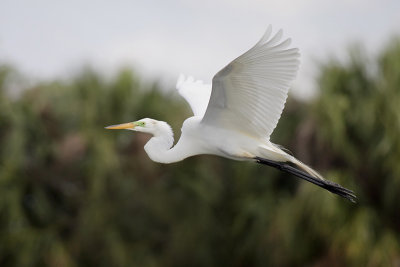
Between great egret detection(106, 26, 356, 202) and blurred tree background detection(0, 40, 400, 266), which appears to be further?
blurred tree background detection(0, 40, 400, 266)

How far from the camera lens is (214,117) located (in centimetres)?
421

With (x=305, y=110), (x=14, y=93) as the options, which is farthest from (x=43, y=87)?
(x=305, y=110)

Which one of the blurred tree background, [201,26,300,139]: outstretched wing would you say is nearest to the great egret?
[201,26,300,139]: outstretched wing

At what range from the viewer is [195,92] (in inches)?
202

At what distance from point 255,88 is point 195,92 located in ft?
3.91

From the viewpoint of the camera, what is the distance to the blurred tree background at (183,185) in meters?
7.95

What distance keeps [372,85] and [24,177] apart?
4.14 meters

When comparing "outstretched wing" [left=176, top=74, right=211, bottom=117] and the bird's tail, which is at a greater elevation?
"outstretched wing" [left=176, top=74, right=211, bottom=117]

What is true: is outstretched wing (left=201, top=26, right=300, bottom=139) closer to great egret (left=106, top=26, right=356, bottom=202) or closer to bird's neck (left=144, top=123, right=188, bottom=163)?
great egret (left=106, top=26, right=356, bottom=202)

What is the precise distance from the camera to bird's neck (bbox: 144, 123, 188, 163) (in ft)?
14.3

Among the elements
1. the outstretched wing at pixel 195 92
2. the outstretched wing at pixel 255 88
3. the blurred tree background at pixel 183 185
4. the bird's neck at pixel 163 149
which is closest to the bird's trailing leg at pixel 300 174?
the outstretched wing at pixel 255 88

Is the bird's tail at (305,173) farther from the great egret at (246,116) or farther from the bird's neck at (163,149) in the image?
the bird's neck at (163,149)

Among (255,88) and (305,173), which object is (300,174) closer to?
(305,173)

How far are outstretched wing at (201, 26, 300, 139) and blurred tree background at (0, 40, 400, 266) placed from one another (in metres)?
3.71
